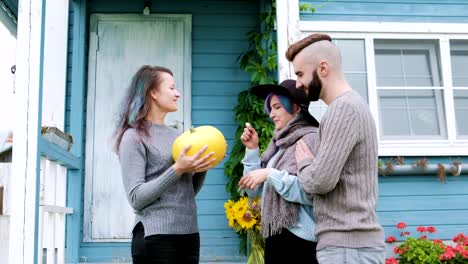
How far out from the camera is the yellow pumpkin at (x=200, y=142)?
2.15 metres

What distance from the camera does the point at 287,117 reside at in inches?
91.0

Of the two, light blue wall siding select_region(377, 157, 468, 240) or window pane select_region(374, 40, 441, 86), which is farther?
window pane select_region(374, 40, 441, 86)

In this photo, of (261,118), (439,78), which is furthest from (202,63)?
(439,78)

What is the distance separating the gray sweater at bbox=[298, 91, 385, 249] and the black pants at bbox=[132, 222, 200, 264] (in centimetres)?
59

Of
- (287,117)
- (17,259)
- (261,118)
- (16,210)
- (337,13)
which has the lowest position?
(17,259)

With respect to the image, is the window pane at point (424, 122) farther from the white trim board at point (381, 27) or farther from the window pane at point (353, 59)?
the white trim board at point (381, 27)

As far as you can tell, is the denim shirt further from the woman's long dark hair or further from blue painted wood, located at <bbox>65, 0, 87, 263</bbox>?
blue painted wood, located at <bbox>65, 0, 87, 263</bbox>

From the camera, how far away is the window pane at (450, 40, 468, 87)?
16.6 ft

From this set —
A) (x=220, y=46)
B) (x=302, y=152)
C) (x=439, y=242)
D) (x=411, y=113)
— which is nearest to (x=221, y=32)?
(x=220, y=46)

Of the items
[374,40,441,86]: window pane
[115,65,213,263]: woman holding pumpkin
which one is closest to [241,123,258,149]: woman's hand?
[115,65,213,263]: woman holding pumpkin

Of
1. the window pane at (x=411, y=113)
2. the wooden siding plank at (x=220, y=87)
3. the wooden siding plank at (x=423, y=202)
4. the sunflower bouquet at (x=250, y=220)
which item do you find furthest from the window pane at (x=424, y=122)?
the sunflower bouquet at (x=250, y=220)

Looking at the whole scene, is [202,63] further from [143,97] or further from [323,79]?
[323,79]

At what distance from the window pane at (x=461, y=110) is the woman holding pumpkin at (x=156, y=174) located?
344cm

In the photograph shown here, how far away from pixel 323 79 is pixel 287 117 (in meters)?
0.40
